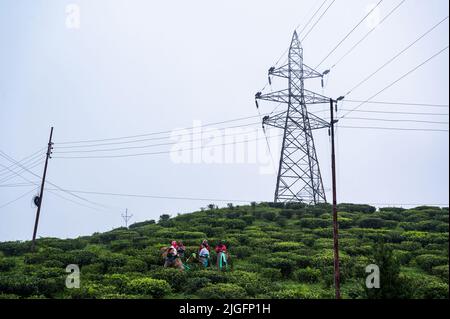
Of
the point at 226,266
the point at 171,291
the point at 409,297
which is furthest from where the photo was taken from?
the point at 226,266

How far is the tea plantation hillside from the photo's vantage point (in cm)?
2003

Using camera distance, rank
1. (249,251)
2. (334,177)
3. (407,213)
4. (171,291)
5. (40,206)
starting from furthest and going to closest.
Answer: (407,213)
(40,206)
(249,251)
(171,291)
(334,177)

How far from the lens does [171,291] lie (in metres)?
21.3

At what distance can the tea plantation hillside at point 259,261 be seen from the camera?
2003 centimetres

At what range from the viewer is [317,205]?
50.5 m

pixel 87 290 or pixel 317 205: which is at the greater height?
pixel 317 205

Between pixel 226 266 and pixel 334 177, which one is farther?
pixel 226 266

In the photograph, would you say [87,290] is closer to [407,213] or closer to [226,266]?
[226,266]

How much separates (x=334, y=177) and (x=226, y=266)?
935 centimetres

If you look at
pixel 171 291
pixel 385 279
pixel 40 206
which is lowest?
pixel 171 291

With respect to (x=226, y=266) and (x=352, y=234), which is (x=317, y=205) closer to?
(x=352, y=234)

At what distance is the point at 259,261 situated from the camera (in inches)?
1095
